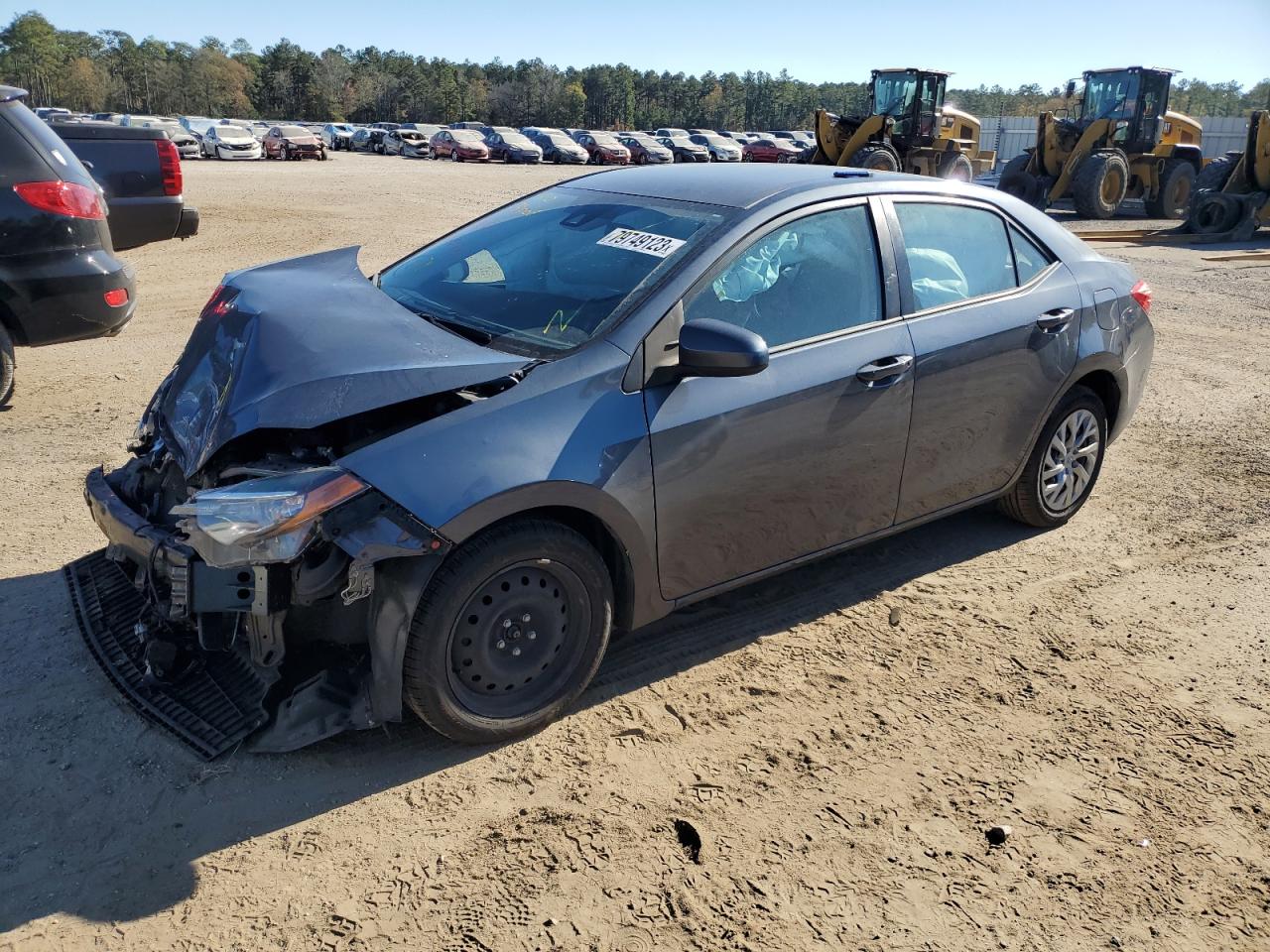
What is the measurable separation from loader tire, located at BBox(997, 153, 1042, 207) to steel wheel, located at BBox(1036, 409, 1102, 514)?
1823 centimetres

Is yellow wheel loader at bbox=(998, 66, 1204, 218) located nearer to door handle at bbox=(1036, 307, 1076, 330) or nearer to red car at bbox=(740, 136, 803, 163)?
door handle at bbox=(1036, 307, 1076, 330)

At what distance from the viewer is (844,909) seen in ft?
8.65

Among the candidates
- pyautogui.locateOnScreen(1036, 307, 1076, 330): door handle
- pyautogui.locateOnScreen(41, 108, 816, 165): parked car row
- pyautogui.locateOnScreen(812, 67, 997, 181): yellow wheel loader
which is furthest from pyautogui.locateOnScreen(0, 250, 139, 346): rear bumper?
pyautogui.locateOnScreen(41, 108, 816, 165): parked car row

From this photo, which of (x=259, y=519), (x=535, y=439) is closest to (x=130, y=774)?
(x=259, y=519)

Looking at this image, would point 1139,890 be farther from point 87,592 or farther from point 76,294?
point 76,294

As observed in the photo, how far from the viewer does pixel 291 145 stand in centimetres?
3909

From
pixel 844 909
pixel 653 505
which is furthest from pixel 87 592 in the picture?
pixel 844 909

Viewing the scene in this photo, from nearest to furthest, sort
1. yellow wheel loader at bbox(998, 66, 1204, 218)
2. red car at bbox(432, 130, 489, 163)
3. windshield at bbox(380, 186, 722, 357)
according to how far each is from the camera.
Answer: windshield at bbox(380, 186, 722, 357) < yellow wheel loader at bbox(998, 66, 1204, 218) < red car at bbox(432, 130, 489, 163)

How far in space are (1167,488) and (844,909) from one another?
409cm

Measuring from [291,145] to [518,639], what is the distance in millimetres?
40663

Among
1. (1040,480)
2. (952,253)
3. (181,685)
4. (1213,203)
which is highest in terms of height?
(1213,203)

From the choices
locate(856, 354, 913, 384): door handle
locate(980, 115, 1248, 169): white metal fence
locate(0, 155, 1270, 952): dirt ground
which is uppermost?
locate(980, 115, 1248, 169): white metal fence

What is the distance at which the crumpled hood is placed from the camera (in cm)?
298

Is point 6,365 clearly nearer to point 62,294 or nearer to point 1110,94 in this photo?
point 62,294
